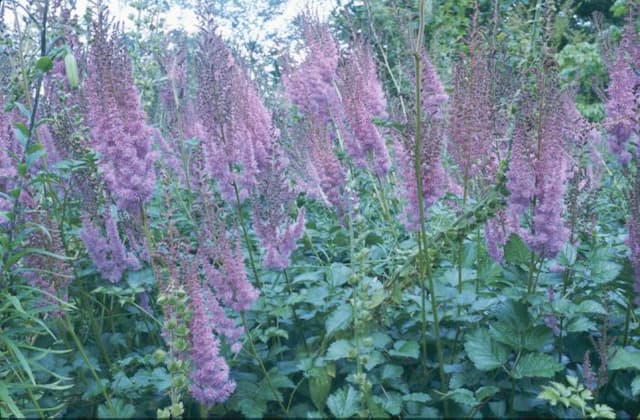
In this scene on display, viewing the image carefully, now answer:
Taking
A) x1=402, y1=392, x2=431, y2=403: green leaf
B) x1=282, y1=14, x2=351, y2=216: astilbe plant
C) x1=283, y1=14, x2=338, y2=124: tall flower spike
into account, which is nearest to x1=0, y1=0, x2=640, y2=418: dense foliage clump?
x1=402, y1=392, x2=431, y2=403: green leaf

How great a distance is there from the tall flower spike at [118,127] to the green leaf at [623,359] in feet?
5.69

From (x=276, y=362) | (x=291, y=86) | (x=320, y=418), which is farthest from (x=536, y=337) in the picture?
(x=291, y=86)

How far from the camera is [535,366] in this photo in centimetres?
203

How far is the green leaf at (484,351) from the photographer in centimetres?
203

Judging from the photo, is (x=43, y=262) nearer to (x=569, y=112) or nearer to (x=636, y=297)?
(x=636, y=297)

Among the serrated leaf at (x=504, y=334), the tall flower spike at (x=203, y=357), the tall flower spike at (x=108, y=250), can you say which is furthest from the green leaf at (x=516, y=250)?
the tall flower spike at (x=108, y=250)

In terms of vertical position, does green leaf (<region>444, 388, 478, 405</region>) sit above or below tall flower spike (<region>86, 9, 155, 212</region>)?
below

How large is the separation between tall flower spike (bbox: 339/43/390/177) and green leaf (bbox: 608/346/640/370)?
4.43 ft

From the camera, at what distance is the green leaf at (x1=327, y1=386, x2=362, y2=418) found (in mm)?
1948

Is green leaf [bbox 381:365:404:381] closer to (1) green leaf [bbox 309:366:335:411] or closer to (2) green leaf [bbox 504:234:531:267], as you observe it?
(1) green leaf [bbox 309:366:335:411]

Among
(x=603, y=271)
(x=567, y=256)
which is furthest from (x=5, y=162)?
(x=603, y=271)

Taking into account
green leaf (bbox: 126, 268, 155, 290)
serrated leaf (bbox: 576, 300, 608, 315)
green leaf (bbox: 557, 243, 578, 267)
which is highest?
green leaf (bbox: 557, 243, 578, 267)

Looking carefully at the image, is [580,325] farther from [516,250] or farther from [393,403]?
[393,403]

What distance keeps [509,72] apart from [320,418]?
6.74 ft
